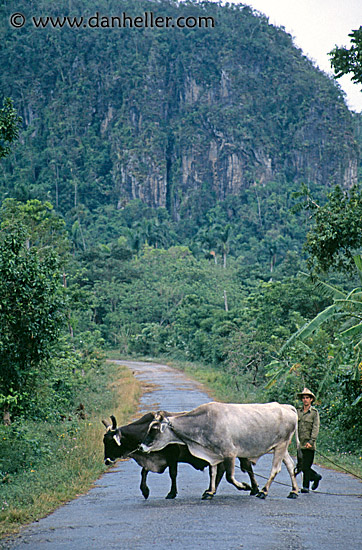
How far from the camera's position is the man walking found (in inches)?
336

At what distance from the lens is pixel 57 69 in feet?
436

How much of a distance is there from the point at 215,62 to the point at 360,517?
12896 centimetres

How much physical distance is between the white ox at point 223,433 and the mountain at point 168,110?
94.9 m

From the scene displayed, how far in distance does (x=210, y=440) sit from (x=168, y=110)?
12210 cm

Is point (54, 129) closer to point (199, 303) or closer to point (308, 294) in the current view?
point (199, 303)

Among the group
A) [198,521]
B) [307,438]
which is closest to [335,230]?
[307,438]

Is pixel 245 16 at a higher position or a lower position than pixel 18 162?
higher

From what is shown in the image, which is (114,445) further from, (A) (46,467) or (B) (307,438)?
(A) (46,467)

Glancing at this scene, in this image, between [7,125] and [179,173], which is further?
[179,173]

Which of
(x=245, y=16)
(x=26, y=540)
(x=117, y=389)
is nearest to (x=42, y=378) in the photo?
(x=26, y=540)

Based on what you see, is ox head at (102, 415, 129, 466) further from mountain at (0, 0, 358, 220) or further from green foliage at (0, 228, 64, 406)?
mountain at (0, 0, 358, 220)

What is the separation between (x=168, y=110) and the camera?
411 feet

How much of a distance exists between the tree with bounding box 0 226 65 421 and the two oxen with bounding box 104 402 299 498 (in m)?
3.15

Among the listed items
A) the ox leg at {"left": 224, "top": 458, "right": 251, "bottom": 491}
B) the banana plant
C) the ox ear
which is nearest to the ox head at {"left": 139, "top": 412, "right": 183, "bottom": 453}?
the ox ear
